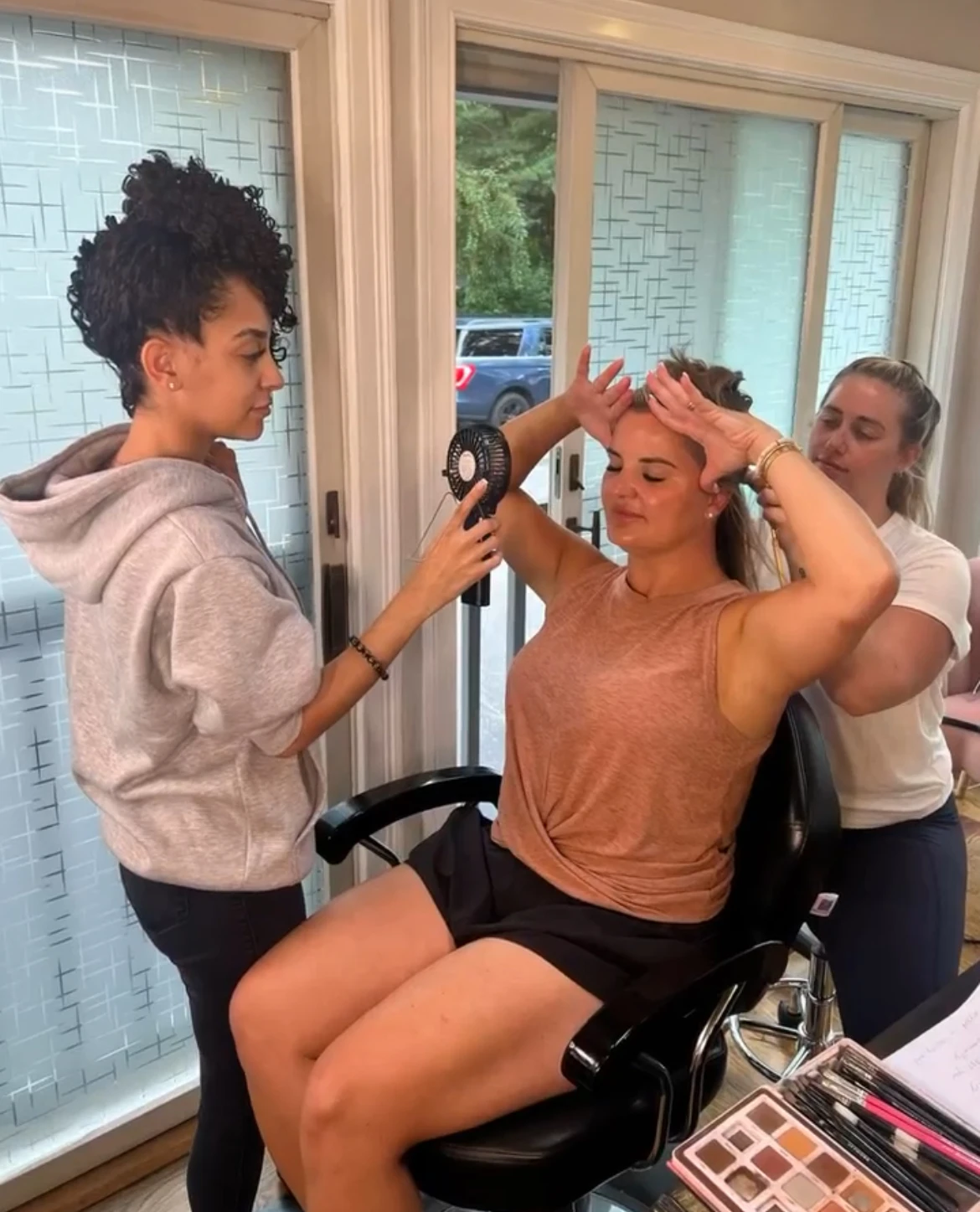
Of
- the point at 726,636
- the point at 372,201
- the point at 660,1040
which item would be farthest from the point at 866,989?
the point at 372,201

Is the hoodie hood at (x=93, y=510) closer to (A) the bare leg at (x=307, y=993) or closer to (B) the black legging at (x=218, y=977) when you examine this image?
(B) the black legging at (x=218, y=977)

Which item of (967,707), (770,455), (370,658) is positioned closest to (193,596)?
(370,658)

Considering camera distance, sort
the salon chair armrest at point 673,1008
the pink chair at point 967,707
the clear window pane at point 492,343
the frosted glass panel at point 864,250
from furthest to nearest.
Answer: the frosted glass panel at point 864,250 → the clear window pane at point 492,343 → the pink chair at point 967,707 → the salon chair armrest at point 673,1008

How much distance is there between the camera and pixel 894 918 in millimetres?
1436

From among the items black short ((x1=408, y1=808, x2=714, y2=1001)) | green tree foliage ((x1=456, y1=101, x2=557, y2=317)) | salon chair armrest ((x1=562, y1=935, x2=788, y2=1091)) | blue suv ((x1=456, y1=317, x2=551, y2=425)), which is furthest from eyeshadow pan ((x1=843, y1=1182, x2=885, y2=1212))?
green tree foliage ((x1=456, y1=101, x2=557, y2=317))

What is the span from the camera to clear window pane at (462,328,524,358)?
2.45 meters

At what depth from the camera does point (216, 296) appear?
44.3 inches

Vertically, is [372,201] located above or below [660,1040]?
above

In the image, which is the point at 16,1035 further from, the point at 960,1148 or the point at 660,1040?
the point at 960,1148

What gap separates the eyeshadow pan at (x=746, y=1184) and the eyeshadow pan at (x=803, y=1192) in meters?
0.02

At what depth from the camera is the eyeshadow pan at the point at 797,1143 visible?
2.60 feet

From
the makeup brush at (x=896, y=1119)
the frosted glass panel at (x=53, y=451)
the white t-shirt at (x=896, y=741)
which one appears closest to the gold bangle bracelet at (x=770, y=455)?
the white t-shirt at (x=896, y=741)

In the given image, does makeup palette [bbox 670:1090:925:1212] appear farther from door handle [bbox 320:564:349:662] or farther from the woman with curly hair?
door handle [bbox 320:564:349:662]

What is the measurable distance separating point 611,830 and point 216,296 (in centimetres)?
78
